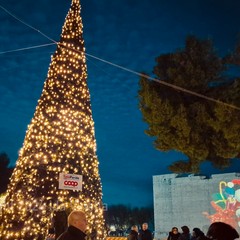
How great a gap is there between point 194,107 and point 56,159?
4802mm

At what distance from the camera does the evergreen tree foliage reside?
10.6m

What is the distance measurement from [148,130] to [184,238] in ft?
12.6

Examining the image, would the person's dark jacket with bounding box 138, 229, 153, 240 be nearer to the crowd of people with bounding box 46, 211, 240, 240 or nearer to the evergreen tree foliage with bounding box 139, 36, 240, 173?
the evergreen tree foliage with bounding box 139, 36, 240, 173

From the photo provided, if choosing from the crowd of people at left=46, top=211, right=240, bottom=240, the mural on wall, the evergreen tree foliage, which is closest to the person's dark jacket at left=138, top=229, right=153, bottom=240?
the evergreen tree foliage

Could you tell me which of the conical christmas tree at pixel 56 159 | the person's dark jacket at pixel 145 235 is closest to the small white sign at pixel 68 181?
the conical christmas tree at pixel 56 159

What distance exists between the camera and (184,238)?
9.15m

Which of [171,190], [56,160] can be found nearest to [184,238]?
[56,160]

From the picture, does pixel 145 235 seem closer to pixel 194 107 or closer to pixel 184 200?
pixel 194 107

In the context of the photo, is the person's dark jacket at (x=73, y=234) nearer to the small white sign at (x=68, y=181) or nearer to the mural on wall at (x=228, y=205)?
the small white sign at (x=68, y=181)

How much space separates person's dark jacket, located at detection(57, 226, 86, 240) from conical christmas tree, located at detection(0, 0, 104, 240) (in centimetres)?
493

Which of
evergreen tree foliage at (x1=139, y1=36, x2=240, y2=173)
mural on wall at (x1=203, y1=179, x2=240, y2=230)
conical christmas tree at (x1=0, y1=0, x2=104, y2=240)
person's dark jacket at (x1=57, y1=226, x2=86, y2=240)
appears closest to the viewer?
person's dark jacket at (x1=57, y1=226, x2=86, y2=240)

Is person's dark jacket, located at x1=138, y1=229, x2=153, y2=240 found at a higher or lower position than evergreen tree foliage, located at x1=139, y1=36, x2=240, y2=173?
lower

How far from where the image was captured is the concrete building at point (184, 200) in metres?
38.0

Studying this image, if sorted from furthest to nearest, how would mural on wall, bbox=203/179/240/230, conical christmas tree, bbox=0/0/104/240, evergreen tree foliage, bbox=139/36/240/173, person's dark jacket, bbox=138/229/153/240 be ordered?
mural on wall, bbox=203/179/240/230
evergreen tree foliage, bbox=139/36/240/173
person's dark jacket, bbox=138/229/153/240
conical christmas tree, bbox=0/0/104/240
